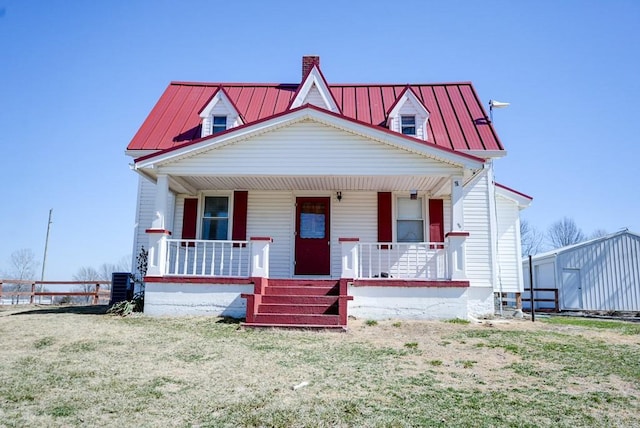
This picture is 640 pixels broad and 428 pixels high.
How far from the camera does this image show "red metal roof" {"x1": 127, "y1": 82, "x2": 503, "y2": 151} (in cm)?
1325

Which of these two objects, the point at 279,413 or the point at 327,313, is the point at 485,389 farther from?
the point at 327,313

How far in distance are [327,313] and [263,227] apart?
14.4 feet

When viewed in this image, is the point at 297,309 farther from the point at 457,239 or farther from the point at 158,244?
the point at 457,239

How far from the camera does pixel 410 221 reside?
1311 cm

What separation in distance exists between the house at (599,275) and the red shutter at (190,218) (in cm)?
1588

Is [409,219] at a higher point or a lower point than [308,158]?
lower

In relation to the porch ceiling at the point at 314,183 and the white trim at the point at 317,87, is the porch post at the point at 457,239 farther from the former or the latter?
the white trim at the point at 317,87

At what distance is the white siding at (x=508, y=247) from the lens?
44.8ft

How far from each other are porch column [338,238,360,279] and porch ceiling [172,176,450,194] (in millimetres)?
1840

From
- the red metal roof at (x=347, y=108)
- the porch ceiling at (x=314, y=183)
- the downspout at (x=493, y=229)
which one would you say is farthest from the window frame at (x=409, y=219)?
the downspout at (x=493, y=229)

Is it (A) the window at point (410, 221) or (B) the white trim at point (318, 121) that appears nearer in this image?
(B) the white trim at point (318, 121)

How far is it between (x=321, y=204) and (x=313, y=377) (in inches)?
309

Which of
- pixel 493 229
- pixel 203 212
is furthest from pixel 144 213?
pixel 493 229

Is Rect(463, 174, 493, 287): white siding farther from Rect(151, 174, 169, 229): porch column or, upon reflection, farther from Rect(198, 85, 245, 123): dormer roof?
Rect(151, 174, 169, 229): porch column
